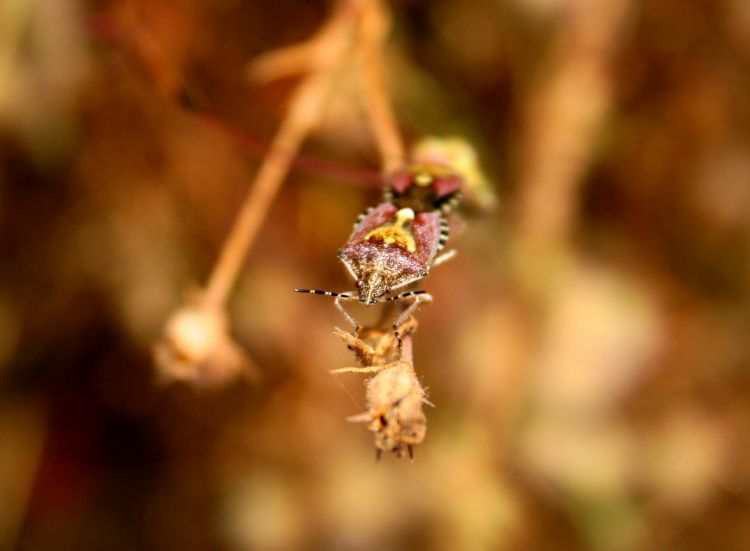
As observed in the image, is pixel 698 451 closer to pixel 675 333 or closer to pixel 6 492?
pixel 675 333

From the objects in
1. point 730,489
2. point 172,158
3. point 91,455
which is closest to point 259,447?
point 91,455

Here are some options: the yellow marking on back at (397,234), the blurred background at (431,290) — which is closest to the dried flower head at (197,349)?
the yellow marking on back at (397,234)

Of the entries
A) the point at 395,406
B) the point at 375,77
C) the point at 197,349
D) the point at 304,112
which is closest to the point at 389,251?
the point at 395,406

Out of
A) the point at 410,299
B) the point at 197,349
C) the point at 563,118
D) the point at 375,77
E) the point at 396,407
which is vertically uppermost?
the point at 563,118

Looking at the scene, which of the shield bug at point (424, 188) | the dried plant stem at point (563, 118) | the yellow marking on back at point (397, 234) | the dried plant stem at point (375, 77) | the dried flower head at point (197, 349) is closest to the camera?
the yellow marking on back at point (397, 234)

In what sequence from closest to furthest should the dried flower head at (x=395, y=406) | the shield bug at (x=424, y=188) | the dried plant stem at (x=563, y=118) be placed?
the dried flower head at (x=395, y=406) < the shield bug at (x=424, y=188) < the dried plant stem at (x=563, y=118)

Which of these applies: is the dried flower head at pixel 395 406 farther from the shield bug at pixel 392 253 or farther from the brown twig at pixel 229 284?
the brown twig at pixel 229 284

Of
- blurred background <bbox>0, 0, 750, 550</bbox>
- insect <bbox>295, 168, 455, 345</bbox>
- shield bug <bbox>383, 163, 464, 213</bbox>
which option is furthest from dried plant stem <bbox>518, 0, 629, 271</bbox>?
insect <bbox>295, 168, 455, 345</bbox>

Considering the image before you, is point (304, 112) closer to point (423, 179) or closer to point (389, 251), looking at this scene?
point (423, 179)
